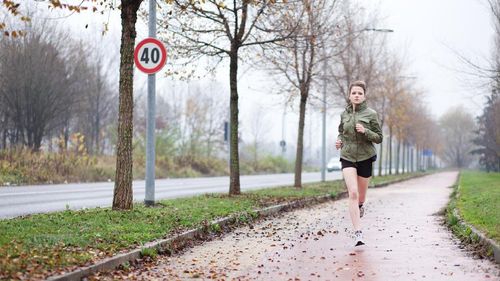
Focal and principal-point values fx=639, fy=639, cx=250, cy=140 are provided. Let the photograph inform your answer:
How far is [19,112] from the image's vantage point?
98.5 feet

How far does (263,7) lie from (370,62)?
1901 cm

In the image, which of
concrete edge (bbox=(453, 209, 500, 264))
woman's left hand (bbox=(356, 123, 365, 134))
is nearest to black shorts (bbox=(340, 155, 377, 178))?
woman's left hand (bbox=(356, 123, 365, 134))

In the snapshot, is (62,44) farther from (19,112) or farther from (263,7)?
(263,7)

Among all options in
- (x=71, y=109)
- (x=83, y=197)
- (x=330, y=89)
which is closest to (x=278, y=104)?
(x=330, y=89)

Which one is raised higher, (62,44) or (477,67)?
(62,44)

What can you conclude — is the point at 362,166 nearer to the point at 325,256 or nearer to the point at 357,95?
the point at 357,95

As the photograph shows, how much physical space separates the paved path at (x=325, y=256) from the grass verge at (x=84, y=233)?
Answer: 1.81ft

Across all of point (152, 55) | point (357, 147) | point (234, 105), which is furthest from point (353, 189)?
point (234, 105)

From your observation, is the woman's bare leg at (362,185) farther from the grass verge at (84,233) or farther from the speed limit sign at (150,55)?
the speed limit sign at (150,55)

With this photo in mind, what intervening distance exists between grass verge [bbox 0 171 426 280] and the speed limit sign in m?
2.72

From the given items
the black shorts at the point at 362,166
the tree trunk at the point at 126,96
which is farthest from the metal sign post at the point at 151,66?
the black shorts at the point at 362,166

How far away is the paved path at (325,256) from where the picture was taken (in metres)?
6.84

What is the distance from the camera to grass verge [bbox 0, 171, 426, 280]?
6.22 meters

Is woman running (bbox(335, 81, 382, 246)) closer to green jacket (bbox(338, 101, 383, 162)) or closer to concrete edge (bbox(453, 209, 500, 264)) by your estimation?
green jacket (bbox(338, 101, 383, 162))
